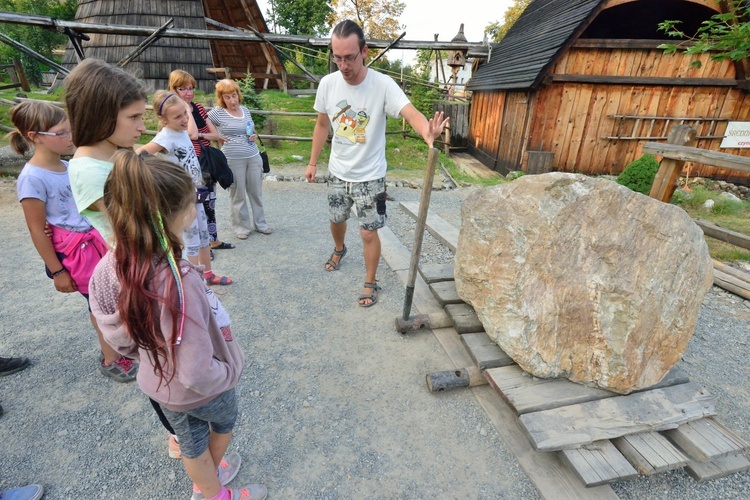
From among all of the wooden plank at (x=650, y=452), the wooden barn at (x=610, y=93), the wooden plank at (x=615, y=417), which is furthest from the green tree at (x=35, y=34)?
the wooden plank at (x=650, y=452)

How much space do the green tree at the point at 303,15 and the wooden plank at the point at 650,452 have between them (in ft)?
128

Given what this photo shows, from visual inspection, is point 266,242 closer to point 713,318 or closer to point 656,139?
point 713,318

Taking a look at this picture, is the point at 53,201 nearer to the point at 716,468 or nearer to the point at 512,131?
the point at 716,468

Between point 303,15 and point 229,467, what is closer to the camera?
point 229,467

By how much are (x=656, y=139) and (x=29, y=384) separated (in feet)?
41.0

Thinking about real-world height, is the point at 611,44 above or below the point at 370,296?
above

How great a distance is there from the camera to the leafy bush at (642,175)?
702cm

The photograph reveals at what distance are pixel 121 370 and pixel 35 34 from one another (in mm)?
35683

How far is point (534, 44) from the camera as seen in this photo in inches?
396

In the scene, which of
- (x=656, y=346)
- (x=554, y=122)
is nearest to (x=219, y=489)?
(x=656, y=346)

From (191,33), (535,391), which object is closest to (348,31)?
(535,391)

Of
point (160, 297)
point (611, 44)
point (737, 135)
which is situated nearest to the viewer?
point (160, 297)

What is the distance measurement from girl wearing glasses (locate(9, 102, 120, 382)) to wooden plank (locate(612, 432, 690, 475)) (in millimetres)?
3143

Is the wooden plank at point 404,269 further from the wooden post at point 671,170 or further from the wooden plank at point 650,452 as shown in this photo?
the wooden post at point 671,170
